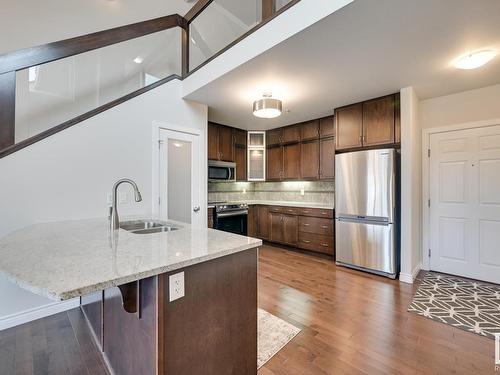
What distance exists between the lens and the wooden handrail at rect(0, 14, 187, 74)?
6.93 feet

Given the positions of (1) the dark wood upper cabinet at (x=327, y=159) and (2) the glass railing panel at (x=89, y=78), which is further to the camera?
(1) the dark wood upper cabinet at (x=327, y=159)

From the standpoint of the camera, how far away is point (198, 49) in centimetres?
345

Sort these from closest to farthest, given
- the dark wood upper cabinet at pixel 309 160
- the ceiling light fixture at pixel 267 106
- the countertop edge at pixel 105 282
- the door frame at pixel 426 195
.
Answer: the countertop edge at pixel 105 282 < the ceiling light fixture at pixel 267 106 < the door frame at pixel 426 195 < the dark wood upper cabinet at pixel 309 160

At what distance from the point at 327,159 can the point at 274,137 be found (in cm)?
142

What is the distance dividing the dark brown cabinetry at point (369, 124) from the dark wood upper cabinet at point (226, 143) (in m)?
2.16

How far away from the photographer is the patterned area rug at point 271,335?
175cm

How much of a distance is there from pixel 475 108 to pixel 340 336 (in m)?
3.38

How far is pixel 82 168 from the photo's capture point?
2508 mm

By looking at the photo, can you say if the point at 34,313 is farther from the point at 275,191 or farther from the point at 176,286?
the point at 275,191

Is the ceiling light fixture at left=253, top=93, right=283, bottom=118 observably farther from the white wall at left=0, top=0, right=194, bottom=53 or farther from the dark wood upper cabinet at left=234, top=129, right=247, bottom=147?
the white wall at left=0, top=0, right=194, bottom=53

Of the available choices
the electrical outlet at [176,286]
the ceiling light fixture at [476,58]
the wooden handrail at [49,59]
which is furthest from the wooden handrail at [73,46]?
the ceiling light fixture at [476,58]

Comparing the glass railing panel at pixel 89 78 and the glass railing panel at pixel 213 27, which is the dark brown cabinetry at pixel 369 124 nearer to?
the glass railing panel at pixel 213 27

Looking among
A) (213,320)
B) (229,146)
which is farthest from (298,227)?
(213,320)

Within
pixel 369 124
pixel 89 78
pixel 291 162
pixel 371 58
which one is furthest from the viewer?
pixel 291 162
